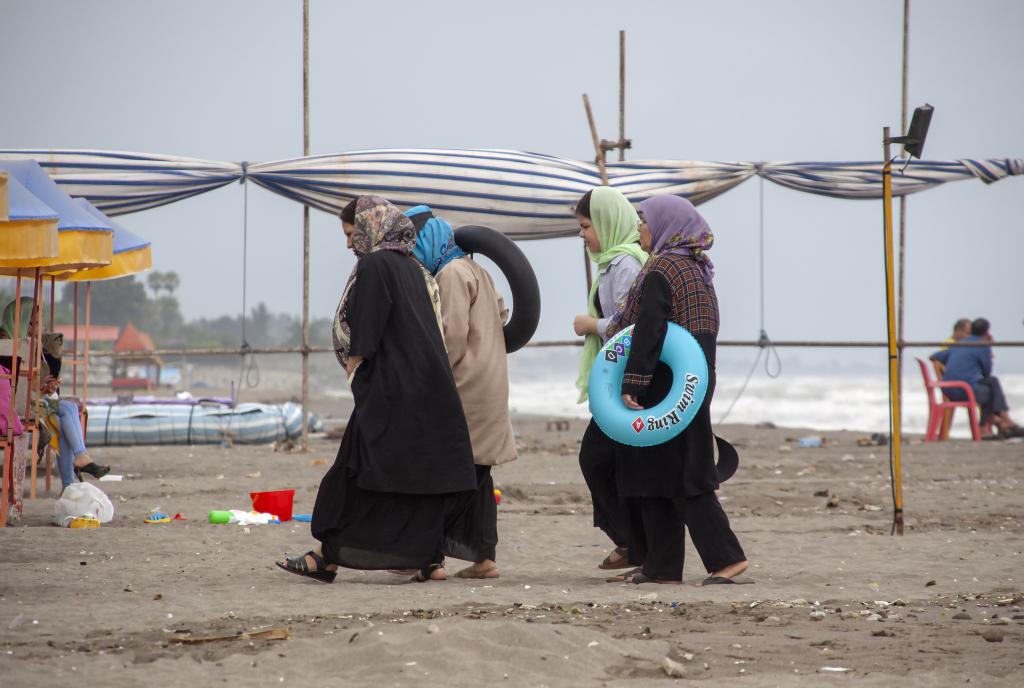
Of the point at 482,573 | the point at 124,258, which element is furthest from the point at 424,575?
the point at 124,258

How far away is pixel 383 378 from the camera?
487 centimetres

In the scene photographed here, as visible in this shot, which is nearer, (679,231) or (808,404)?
(679,231)

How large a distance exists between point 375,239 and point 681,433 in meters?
1.43

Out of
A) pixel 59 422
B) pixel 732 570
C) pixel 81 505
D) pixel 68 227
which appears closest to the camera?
pixel 732 570

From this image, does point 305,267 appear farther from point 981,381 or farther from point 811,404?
point 811,404

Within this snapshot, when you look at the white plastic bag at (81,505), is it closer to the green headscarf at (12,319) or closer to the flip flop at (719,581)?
the green headscarf at (12,319)

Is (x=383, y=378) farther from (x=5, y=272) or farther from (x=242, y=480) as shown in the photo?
(x=242, y=480)

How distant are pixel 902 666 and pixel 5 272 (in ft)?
19.2

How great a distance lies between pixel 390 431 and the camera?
15.9ft

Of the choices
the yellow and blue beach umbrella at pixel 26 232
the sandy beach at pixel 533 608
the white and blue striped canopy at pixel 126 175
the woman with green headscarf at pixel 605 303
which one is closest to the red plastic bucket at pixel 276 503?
the sandy beach at pixel 533 608

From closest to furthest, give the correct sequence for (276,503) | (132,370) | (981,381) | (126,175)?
(276,503), (126,175), (981,381), (132,370)

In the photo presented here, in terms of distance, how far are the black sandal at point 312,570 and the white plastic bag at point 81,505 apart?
2091 millimetres

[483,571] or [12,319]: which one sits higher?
[12,319]

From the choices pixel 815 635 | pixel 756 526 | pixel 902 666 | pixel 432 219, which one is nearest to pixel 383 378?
pixel 432 219
